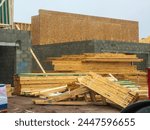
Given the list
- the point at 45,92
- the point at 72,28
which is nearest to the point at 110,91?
the point at 45,92

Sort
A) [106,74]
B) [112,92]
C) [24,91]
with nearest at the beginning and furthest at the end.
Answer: [112,92]
[24,91]
[106,74]

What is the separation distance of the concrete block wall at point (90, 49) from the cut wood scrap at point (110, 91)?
769 centimetres

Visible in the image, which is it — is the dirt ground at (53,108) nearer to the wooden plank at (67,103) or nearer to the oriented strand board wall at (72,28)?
the wooden plank at (67,103)

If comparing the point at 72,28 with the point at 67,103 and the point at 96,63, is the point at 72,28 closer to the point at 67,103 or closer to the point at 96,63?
the point at 96,63

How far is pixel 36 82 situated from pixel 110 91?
14.3ft

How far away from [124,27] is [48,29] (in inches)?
374

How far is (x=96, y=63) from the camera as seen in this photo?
1975cm

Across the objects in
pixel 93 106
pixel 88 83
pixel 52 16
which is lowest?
pixel 93 106

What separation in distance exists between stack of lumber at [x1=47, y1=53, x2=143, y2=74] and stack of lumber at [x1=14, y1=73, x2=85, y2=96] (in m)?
1.25

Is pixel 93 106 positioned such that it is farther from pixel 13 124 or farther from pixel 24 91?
pixel 13 124

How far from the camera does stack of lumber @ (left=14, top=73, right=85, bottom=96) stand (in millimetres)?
16047

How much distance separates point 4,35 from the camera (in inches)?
680

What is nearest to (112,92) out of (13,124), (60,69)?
(60,69)

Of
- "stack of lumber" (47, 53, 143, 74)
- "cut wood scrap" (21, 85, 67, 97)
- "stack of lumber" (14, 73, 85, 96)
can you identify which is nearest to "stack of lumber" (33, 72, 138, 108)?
"cut wood scrap" (21, 85, 67, 97)
